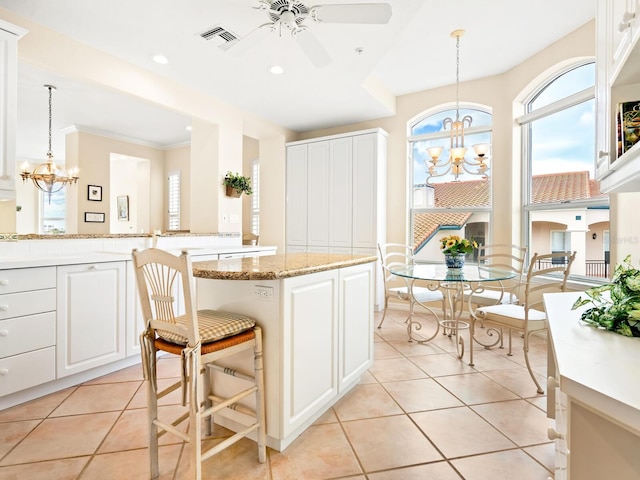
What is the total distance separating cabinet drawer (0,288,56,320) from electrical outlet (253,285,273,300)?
63.1 inches

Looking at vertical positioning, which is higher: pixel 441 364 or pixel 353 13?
pixel 353 13

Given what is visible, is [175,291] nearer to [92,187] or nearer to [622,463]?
[622,463]

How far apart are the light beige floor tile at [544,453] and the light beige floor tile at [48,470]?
220 cm

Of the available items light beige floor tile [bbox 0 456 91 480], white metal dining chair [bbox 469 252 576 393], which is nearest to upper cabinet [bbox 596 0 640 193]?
white metal dining chair [bbox 469 252 576 393]

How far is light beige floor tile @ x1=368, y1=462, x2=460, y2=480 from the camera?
1527 millimetres

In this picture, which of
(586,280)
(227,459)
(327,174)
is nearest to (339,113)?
(327,174)

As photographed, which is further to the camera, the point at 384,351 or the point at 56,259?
the point at 384,351

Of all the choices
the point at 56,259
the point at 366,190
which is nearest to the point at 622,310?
the point at 56,259

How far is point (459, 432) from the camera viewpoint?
1869mm

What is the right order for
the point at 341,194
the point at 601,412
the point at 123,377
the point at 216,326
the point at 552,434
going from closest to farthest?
the point at 601,412, the point at 552,434, the point at 216,326, the point at 123,377, the point at 341,194

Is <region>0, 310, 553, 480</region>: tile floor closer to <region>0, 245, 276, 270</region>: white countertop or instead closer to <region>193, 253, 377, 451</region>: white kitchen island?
<region>193, 253, 377, 451</region>: white kitchen island

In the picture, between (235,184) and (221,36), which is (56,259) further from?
(235,184)

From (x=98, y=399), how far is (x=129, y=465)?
857mm

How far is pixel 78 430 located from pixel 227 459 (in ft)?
3.09
